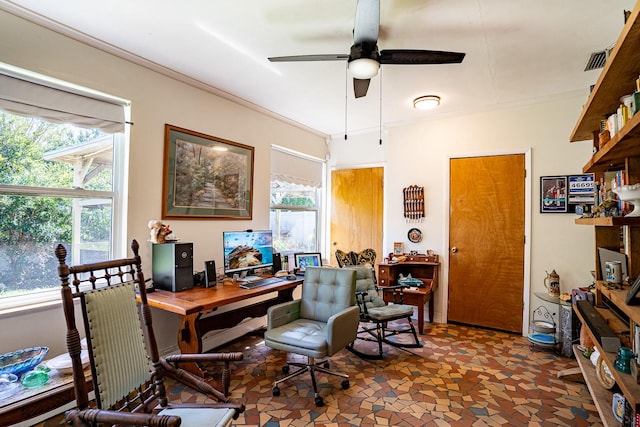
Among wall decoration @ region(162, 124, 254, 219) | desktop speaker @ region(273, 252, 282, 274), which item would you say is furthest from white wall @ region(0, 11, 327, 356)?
desktop speaker @ region(273, 252, 282, 274)

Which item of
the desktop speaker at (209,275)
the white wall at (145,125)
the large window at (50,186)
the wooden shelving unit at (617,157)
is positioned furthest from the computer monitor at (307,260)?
the wooden shelving unit at (617,157)

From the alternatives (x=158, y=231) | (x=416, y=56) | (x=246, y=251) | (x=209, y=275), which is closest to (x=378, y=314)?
(x=246, y=251)

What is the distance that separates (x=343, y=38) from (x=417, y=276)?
306 centimetres

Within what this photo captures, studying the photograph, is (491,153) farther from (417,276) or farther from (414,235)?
(417,276)

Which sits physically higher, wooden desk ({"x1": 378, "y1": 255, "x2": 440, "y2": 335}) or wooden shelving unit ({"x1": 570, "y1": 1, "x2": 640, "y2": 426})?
wooden shelving unit ({"x1": 570, "y1": 1, "x2": 640, "y2": 426})

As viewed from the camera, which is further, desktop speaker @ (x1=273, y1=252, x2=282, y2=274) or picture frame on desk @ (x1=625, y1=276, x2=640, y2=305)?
desktop speaker @ (x1=273, y1=252, x2=282, y2=274)

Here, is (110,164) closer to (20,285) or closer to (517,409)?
(20,285)

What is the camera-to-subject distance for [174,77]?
9.61ft

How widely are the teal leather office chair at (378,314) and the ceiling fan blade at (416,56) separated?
6.30 feet

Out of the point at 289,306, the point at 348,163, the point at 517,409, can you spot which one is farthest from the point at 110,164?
the point at 517,409

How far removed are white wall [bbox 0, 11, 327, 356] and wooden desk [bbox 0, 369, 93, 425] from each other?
0.48 metres

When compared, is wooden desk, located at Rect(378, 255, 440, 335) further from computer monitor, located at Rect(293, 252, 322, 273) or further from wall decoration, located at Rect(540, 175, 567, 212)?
wall decoration, located at Rect(540, 175, 567, 212)

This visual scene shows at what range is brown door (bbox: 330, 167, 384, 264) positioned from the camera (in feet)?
15.4

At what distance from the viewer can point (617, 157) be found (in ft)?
5.97
